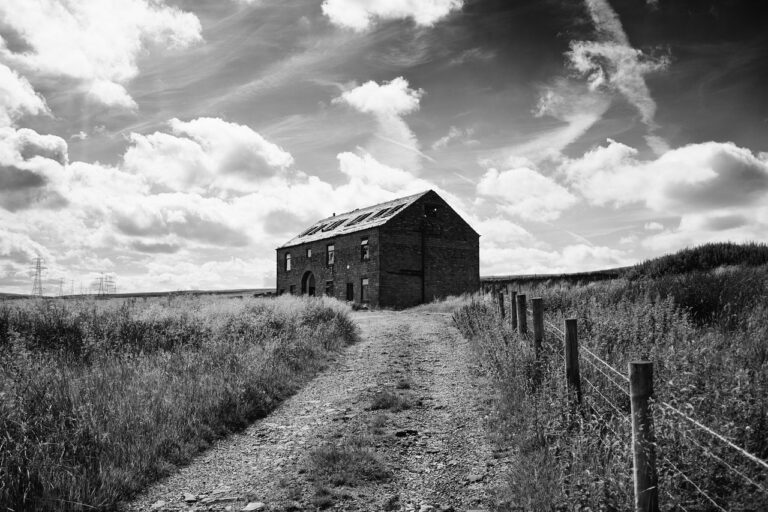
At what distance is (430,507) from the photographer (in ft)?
13.2

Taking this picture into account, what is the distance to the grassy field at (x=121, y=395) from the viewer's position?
168 inches

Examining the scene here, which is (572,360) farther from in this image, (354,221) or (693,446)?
(354,221)

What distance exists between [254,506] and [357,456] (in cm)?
122

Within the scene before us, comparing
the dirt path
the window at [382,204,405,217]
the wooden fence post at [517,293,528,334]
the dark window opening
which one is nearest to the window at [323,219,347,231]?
the window at [382,204,405,217]

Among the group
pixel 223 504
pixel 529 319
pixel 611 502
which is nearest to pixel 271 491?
pixel 223 504

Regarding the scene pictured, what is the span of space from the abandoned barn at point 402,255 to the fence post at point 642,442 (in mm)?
26770

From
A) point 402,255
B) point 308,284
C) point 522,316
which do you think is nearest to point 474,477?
point 522,316

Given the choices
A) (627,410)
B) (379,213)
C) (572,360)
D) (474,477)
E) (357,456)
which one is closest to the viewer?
(474,477)

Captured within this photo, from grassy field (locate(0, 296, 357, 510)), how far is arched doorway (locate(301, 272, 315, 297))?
2542 centimetres

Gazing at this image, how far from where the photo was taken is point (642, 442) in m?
3.15

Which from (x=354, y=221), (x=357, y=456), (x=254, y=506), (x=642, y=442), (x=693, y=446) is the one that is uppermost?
(x=354, y=221)

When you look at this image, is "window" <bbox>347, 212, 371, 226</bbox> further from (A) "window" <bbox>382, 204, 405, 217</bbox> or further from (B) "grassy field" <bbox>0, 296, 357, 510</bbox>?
(B) "grassy field" <bbox>0, 296, 357, 510</bbox>

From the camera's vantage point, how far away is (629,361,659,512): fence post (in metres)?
3.10

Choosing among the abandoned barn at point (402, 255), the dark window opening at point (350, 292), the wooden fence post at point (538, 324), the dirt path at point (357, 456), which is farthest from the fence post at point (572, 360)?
the dark window opening at point (350, 292)
